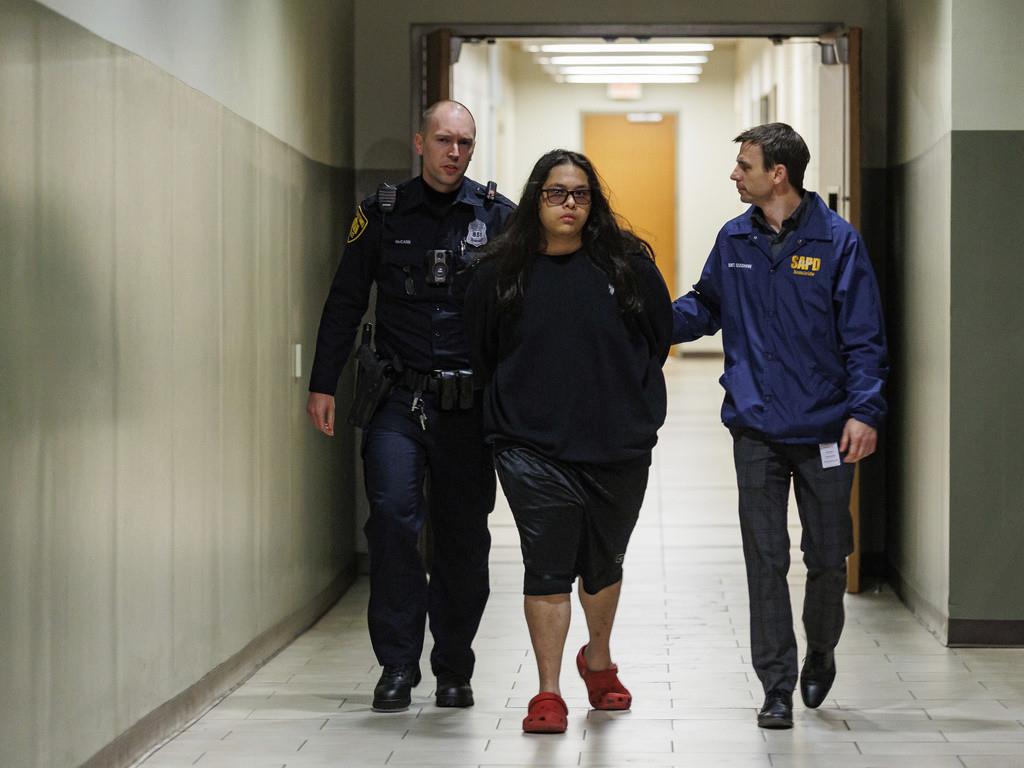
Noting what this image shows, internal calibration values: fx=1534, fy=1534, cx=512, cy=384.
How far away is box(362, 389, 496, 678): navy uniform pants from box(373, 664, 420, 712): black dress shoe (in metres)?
0.03

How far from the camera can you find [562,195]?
11.6ft

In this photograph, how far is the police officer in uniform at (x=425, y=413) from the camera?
3877 mm

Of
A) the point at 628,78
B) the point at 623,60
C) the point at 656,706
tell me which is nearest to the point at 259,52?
the point at 656,706

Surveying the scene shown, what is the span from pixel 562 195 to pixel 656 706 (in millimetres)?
1361

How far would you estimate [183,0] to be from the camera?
3742 mm

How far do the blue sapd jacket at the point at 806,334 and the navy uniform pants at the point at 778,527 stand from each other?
0.08 m

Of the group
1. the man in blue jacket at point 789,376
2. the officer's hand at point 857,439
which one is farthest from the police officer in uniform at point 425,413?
the officer's hand at point 857,439

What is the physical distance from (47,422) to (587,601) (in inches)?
57.7

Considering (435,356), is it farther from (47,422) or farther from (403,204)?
(47,422)

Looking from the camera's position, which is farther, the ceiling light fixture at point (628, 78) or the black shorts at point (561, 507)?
the ceiling light fixture at point (628, 78)

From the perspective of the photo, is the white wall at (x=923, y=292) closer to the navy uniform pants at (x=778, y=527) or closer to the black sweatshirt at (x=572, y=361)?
the navy uniform pants at (x=778, y=527)

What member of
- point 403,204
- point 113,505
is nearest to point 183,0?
point 403,204

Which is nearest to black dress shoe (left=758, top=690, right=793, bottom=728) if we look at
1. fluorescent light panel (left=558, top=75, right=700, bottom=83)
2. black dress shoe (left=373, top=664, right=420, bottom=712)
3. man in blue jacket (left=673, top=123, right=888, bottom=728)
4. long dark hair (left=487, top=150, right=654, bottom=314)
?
man in blue jacket (left=673, top=123, right=888, bottom=728)

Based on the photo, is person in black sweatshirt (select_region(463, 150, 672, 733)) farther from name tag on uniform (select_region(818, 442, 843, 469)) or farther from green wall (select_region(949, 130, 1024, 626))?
green wall (select_region(949, 130, 1024, 626))
